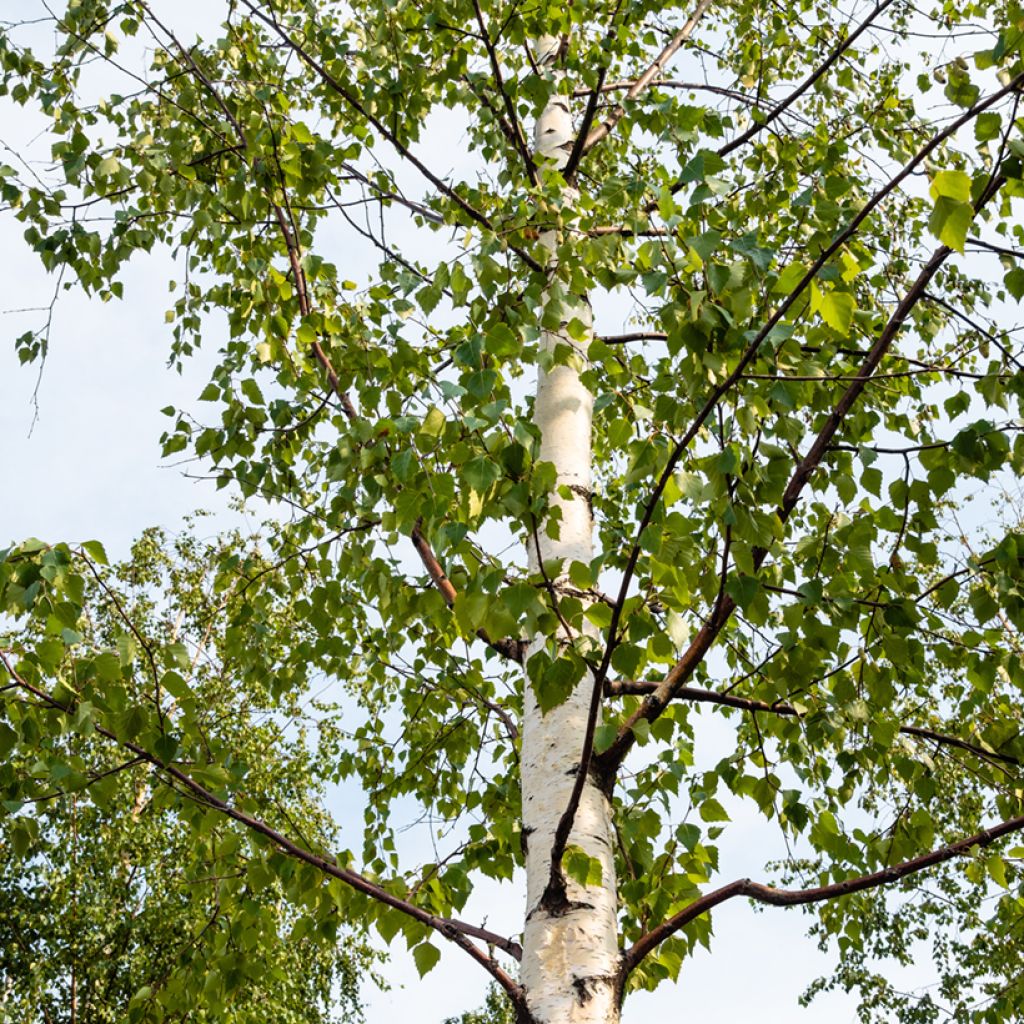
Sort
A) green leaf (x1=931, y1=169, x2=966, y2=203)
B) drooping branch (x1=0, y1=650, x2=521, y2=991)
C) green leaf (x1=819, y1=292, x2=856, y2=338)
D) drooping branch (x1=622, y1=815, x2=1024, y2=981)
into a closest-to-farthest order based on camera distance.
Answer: green leaf (x1=931, y1=169, x2=966, y2=203) → green leaf (x1=819, y1=292, x2=856, y2=338) → drooping branch (x1=622, y1=815, x2=1024, y2=981) → drooping branch (x1=0, y1=650, x2=521, y2=991)

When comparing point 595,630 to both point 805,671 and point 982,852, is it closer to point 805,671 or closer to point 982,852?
point 805,671

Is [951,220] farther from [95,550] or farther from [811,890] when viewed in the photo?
[95,550]

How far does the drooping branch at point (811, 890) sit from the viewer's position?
8.04ft

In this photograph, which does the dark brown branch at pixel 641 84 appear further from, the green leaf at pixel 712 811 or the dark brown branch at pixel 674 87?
the green leaf at pixel 712 811

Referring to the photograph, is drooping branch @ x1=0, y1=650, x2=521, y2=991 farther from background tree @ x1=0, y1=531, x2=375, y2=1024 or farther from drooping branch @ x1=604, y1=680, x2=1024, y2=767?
background tree @ x1=0, y1=531, x2=375, y2=1024

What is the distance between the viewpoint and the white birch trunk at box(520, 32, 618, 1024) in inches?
101

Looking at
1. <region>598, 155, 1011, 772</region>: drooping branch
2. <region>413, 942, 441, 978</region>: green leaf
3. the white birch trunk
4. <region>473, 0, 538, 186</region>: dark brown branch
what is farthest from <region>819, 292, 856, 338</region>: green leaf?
<region>473, 0, 538, 186</region>: dark brown branch

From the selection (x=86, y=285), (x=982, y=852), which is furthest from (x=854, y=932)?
(x=86, y=285)

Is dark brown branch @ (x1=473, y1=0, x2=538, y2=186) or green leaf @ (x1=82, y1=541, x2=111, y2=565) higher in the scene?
dark brown branch @ (x1=473, y1=0, x2=538, y2=186)

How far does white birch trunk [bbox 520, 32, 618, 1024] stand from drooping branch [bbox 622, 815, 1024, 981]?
0.12 metres

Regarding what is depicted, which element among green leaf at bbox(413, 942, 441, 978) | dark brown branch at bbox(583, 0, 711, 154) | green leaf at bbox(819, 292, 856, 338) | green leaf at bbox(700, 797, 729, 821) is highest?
dark brown branch at bbox(583, 0, 711, 154)

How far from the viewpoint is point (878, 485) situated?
9.03 feet

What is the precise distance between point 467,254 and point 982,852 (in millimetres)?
2517

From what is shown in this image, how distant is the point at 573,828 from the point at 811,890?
672 mm
